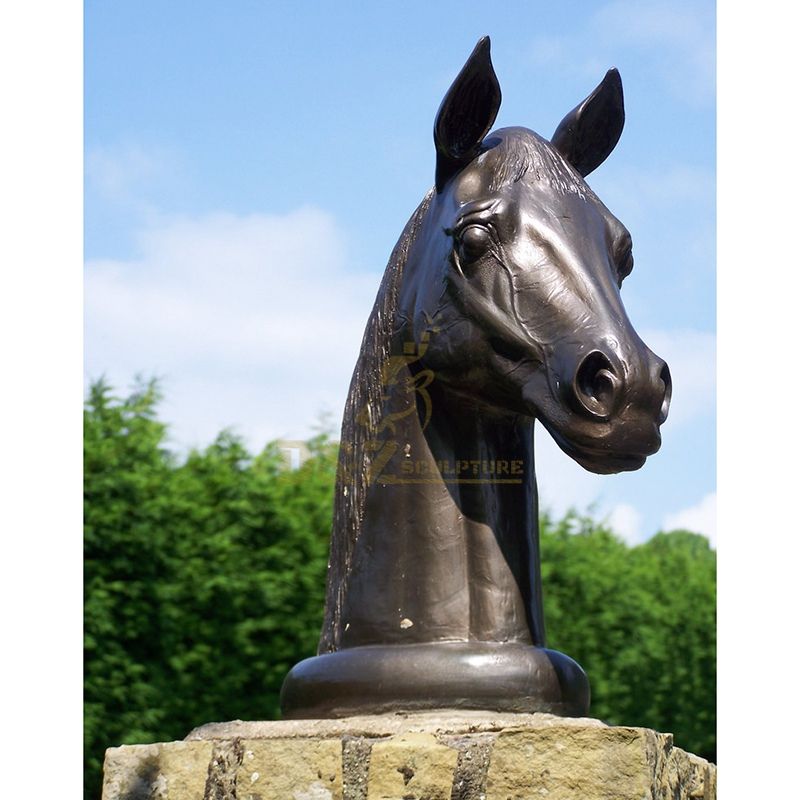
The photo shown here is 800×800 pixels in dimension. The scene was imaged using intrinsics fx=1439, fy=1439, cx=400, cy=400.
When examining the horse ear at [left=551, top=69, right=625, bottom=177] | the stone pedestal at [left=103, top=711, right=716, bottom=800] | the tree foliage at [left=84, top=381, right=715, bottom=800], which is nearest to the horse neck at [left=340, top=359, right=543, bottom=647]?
the stone pedestal at [left=103, top=711, right=716, bottom=800]

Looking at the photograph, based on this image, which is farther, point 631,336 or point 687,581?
point 687,581

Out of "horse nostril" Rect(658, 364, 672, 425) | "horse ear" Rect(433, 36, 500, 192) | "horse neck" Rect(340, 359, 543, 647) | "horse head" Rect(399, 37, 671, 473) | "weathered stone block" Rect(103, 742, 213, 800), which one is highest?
"horse ear" Rect(433, 36, 500, 192)

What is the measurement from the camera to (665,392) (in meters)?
3.82

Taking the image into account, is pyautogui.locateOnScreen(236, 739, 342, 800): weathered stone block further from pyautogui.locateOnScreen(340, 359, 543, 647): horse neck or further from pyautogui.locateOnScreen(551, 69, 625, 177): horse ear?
pyautogui.locateOnScreen(551, 69, 625, 177): horse ear

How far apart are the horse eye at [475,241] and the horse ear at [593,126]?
536 mm

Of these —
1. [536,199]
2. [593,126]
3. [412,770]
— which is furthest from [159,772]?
[593,126]

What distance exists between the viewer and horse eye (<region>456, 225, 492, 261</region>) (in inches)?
159

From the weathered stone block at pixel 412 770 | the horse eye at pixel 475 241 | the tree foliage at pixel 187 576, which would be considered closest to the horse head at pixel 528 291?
the horse eye at pixel 475 241

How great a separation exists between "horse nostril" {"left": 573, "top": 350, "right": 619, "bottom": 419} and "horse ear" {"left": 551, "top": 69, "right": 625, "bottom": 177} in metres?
0.92

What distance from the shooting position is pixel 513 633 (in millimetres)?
4086

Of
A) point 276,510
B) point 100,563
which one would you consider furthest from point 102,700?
point 276,510

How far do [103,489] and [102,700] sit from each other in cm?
177

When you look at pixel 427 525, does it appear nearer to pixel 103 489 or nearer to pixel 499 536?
pixel 499 536

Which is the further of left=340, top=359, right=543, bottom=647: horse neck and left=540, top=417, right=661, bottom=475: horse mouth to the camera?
left=340, top=359, right=543, bottom=647: horse neck
